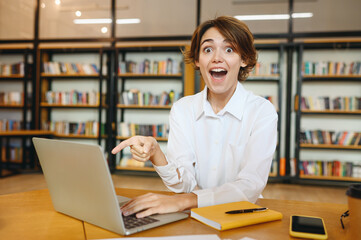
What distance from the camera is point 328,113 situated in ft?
15.9

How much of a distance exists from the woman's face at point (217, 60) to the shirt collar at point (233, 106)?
0.06 m

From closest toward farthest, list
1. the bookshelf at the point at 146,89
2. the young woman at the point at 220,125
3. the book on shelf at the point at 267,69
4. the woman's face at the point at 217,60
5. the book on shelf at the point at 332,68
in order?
the young woman at the point at 220,125, the woman's face at the point at 217,60, the book on shelf at the point at 332,68, the book on shelf at the point at 267,69, the bookshelf at the point at 146,89

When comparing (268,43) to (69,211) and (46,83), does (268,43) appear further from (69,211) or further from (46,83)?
(69,211)

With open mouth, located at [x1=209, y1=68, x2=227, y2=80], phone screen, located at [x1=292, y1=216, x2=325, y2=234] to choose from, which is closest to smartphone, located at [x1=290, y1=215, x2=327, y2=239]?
phone screen, located at [x1=292, y1=216, x2=325, y2=234]

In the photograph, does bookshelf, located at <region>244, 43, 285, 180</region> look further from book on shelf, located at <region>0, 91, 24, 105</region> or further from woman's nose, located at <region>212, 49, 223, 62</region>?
book on shelf, located at <region>0, 91, 24, 105</region>

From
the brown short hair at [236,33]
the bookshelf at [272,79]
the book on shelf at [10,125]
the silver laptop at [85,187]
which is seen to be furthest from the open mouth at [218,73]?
the book on shelf at [10,125]

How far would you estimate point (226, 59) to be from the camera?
142 centimetres

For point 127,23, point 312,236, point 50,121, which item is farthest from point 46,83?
point 312,236

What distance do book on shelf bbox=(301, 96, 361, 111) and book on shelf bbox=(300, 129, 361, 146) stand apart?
14.6 inches

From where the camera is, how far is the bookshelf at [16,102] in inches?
221

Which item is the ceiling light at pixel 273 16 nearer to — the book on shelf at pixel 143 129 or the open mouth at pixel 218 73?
the book on shelf at pixel 143 129

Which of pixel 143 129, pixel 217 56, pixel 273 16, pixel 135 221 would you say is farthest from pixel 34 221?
pixel 273 16

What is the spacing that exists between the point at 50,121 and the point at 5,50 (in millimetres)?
1569

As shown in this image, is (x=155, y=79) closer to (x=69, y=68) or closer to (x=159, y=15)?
(x=159, y=15)
